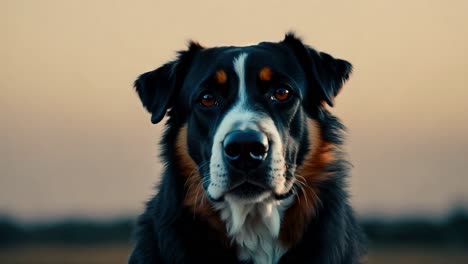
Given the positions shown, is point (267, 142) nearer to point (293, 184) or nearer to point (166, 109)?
point (293, 184)

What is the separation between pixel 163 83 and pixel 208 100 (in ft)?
2.22

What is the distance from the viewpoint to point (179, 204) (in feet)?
20.7

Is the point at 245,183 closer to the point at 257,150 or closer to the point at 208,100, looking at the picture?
the point at 257,150

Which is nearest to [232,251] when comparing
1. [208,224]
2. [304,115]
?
[208,224]

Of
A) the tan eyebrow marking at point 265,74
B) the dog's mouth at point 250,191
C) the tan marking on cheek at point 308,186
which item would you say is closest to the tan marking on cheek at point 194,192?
the dog's mouth at point 250,191

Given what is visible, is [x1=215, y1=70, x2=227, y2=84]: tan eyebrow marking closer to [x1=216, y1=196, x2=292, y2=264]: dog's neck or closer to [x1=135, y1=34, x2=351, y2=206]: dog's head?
[x1=135, y1=34, x2=351, y2=206]: dog's head

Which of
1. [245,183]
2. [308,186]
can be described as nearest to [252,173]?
[245,183]

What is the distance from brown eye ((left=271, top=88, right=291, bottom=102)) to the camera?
20.8 feet

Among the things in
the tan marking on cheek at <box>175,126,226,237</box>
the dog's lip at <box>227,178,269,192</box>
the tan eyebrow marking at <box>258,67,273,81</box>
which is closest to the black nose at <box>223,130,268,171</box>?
the dog's lip at <box>227,178,269,192</box>

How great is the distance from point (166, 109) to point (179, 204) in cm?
83

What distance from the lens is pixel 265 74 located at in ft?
20.8

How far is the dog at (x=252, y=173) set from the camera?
19.6 ft

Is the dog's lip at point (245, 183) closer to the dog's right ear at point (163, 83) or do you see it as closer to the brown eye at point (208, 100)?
the brown eye at point (208, 100)

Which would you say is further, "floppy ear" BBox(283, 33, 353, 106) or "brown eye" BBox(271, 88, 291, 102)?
"floppy ear" BBox(283, 33, 353, 106)
